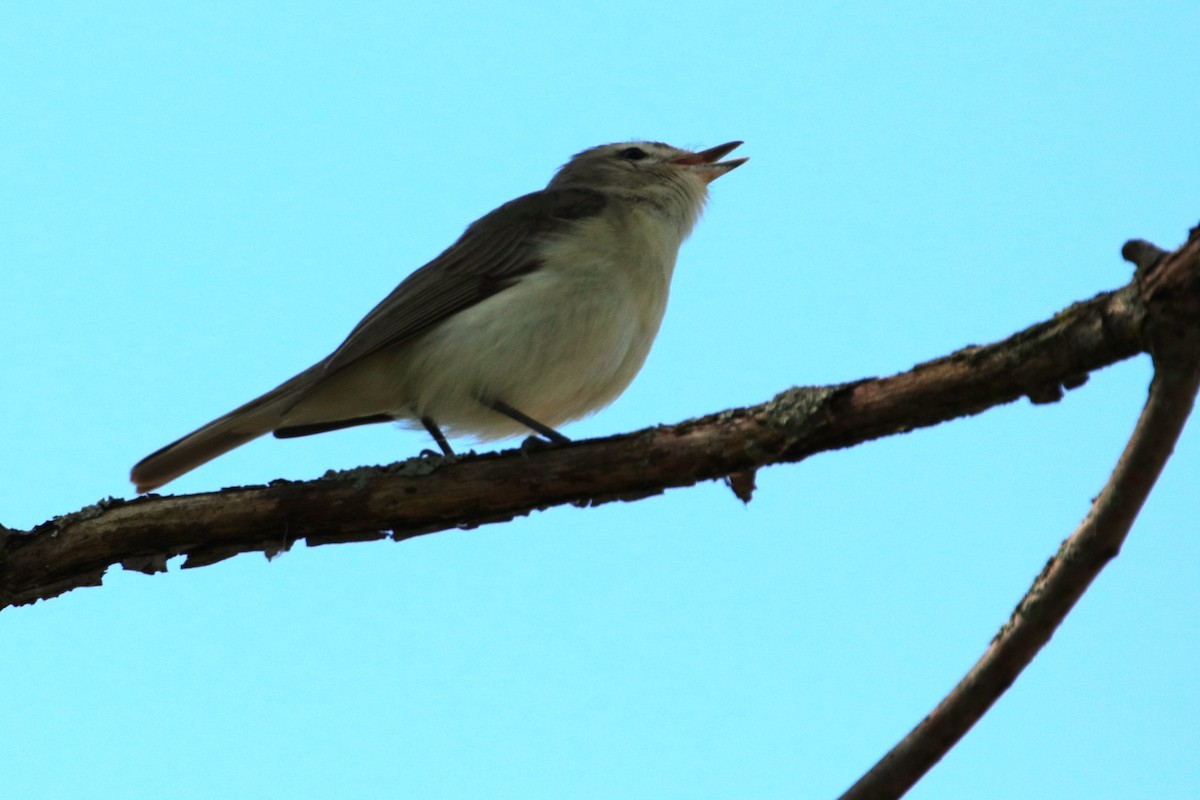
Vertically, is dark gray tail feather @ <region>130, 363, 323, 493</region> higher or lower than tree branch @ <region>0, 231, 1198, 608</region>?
higher

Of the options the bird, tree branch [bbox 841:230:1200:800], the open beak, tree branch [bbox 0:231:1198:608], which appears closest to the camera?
tree branch [bbox 841:230:1200:800]

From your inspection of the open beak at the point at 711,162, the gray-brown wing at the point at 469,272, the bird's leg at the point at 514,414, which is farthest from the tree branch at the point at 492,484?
the open beak at the point at 711,162

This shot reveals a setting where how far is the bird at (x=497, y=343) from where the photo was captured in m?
5.93

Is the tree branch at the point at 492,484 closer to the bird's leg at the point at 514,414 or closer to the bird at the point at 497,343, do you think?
the bird at the point at 497,343

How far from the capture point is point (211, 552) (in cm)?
488

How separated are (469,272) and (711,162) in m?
1.99

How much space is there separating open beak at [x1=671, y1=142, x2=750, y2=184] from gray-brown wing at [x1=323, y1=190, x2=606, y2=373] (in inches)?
35.2

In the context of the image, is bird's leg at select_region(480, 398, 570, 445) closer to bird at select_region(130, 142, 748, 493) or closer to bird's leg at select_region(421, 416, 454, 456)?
bird at select_region(130, 142, 748, 493)

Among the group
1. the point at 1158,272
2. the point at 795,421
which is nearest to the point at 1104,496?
the point at 1158,272

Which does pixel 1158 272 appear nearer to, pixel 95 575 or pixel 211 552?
pixel 211 552

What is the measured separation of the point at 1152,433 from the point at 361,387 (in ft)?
13.9

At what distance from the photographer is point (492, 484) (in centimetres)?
468

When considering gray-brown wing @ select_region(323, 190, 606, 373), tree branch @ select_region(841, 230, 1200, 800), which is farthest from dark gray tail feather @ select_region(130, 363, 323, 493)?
tree branch @ select_region(841, 230, 1200, 800)

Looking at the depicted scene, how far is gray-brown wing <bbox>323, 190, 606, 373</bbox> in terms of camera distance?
6.15m
